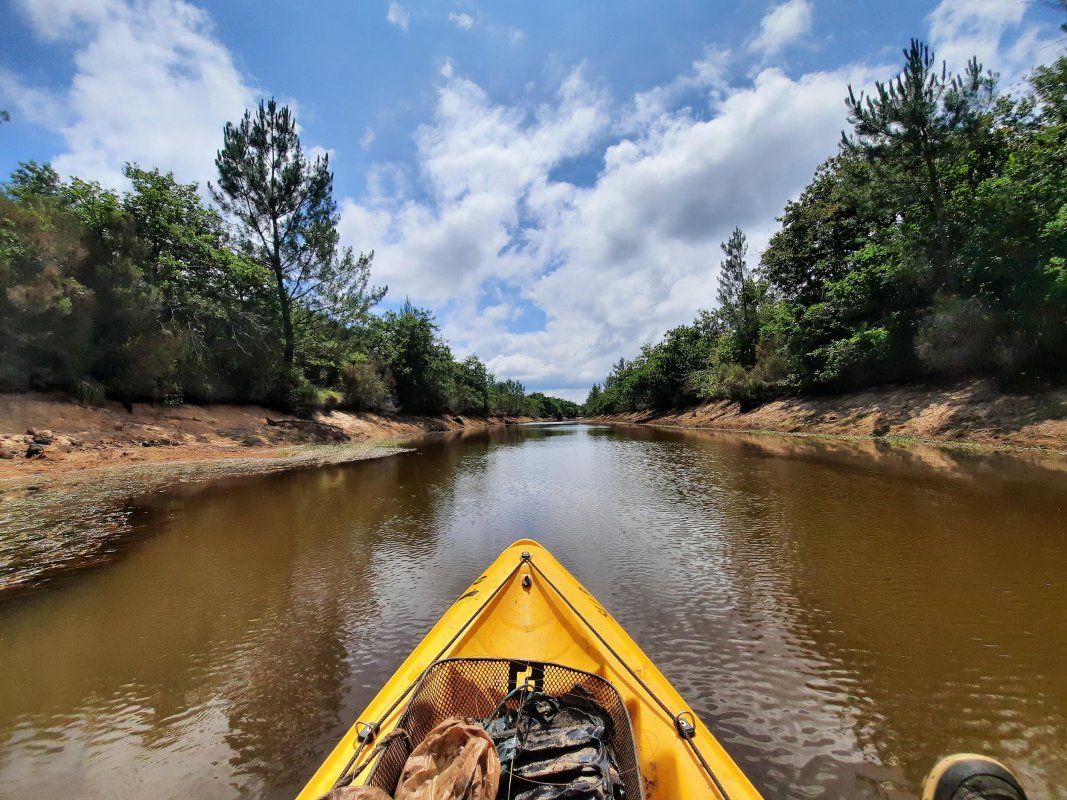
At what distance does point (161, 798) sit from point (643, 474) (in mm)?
12632

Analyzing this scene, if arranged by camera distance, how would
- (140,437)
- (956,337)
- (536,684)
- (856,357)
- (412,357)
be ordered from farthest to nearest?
(412,357) < (856,357) < (956,337) < (140,437) < (536,684)

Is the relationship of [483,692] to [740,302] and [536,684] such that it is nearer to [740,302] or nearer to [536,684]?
[536,684]

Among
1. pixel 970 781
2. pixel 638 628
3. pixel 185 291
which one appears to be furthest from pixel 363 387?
pixel 970 781

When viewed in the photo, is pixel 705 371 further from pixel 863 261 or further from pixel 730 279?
pixel 863 261

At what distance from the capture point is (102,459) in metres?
13.7

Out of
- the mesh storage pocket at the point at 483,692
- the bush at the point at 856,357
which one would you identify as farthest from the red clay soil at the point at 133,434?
the bush at the point at 856,357

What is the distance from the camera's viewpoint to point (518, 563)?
4.50 meters

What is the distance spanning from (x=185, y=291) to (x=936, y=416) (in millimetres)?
33564

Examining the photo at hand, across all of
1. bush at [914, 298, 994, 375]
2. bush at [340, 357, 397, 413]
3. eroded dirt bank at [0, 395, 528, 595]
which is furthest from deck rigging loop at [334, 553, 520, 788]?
bush at [340, 357, 397, 413]

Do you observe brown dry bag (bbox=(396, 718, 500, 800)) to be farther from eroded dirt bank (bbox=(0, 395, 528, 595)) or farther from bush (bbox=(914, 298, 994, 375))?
bush (bbox=(914, 298, 994, 375))

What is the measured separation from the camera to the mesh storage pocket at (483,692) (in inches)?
87.7

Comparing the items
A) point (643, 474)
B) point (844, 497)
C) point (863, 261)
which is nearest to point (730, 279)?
point (863, 261)

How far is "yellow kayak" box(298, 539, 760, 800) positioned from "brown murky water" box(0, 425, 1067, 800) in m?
0.75

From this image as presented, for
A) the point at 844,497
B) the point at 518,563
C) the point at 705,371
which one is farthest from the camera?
the point at 705,371
